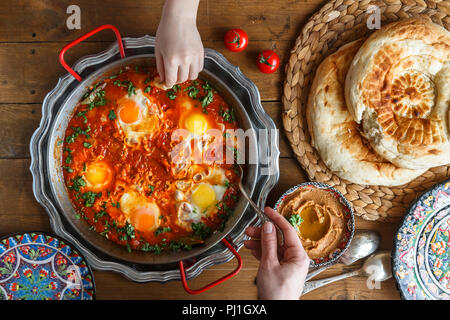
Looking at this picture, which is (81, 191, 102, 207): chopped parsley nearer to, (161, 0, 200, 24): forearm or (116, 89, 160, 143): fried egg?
(116, 89, 160, 143): fried egg

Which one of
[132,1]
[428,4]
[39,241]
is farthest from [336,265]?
[132,1]

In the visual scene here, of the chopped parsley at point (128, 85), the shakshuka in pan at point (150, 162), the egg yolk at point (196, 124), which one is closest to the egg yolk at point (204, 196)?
the shakshuka in pan at point (150, 162)

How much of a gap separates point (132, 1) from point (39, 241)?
208 cm

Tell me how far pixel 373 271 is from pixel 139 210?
1.98m

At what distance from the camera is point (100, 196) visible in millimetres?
2854

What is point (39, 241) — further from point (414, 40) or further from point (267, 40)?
point (414, 40)

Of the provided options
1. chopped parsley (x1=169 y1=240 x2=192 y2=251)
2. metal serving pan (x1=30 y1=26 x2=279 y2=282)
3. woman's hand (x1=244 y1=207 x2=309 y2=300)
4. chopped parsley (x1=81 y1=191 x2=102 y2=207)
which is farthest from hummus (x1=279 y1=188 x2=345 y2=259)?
chopped parsley (x1=81 y1=191 x2=102 y2=207)

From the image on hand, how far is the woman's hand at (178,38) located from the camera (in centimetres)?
228

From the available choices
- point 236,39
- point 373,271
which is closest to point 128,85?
point 236,39

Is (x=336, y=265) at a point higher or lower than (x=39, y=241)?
lower

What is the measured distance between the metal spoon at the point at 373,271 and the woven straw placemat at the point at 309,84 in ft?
1.17

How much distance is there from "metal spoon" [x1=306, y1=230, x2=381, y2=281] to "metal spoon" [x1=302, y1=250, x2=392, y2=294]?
0.06 m

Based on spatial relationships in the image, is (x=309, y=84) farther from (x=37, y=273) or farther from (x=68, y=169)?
(x=37, y=273)

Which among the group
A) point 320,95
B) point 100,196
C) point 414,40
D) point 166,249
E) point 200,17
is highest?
point 200,17
